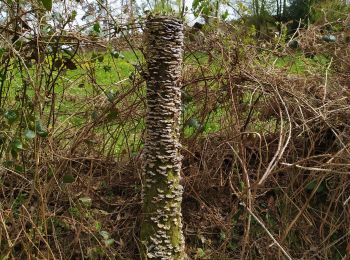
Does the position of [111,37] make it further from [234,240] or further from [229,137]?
[234,240]

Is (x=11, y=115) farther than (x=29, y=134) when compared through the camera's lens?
Yes

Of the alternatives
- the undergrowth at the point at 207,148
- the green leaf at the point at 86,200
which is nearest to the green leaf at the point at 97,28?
the undergrowth at the point at 207,148

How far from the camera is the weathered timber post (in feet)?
11.3

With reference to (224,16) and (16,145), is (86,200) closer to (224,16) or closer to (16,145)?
(16,145)

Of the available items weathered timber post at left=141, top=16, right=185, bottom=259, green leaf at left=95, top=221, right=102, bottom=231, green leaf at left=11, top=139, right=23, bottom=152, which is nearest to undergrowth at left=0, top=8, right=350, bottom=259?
green leaf at left=95, top=221, right=102, bottom=231

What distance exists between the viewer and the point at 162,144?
3531 mm

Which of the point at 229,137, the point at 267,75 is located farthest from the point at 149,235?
the point at 267,75

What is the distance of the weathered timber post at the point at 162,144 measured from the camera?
3.43 meters

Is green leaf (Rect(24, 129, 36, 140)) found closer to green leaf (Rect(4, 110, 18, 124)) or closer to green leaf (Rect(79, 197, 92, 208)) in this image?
green leaf (Rect(4, 110, 18, 124))

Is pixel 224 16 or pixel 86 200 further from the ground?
pixel 224 16

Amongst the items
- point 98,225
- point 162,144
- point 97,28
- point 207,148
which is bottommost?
point 98,225

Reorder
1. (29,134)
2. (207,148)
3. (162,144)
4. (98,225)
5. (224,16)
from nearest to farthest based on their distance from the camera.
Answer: (29,134)
(162,144)
(98,225)
(224,16)
(207,148)

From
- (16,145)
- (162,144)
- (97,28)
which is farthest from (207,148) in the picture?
(16,145)

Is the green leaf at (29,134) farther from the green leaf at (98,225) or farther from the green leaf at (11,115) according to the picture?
the green leaf at (98,225)
